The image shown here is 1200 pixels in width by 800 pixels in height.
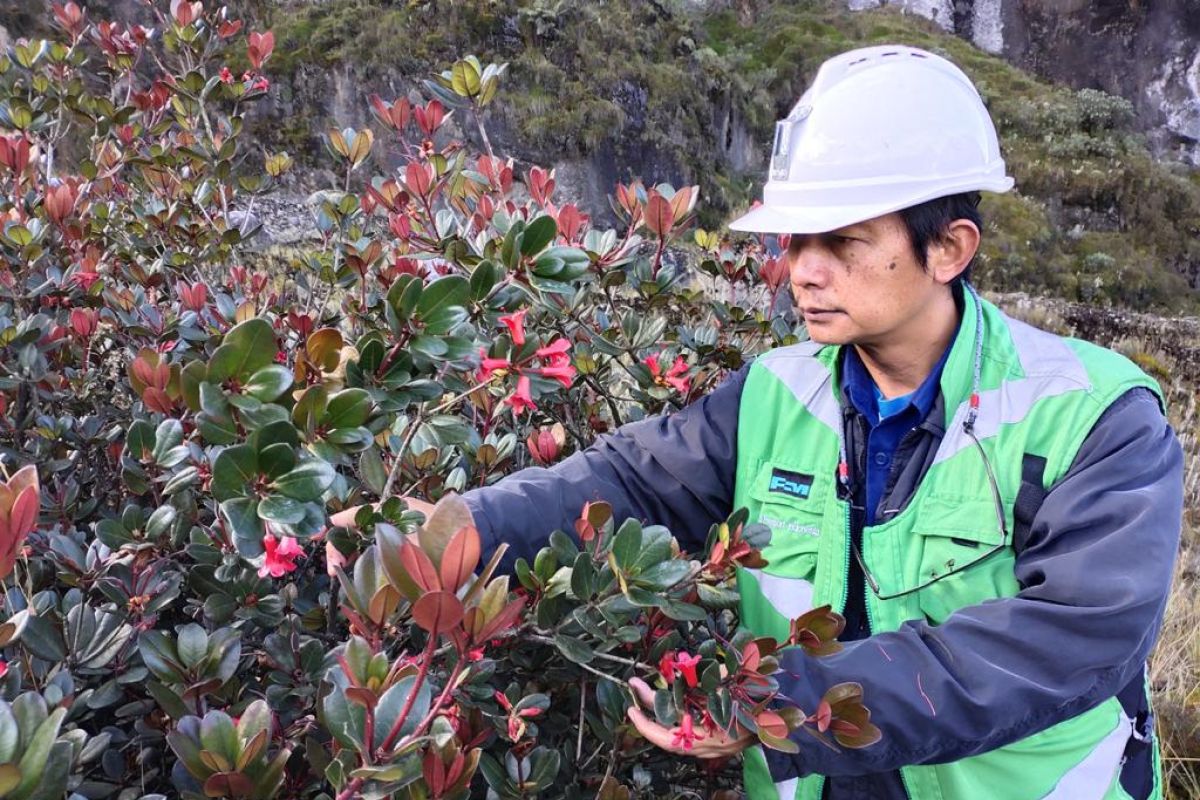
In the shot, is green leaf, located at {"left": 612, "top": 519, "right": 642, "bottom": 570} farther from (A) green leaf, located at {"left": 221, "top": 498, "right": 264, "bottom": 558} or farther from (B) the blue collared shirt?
(B) the blue collared shirt

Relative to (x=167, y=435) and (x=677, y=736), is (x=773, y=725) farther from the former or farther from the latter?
(x=167, y=435)

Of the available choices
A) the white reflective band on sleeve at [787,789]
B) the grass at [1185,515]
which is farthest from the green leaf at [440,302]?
the grass at [1185,515]

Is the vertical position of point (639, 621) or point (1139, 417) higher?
point (1139, 417)

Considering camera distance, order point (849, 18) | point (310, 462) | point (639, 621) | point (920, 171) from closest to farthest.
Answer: point (310, 462), point (639, 621), point (920, 171), point (849, 18)

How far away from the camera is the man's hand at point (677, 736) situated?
1.04 meters

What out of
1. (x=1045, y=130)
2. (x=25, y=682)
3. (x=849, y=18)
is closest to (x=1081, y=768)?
(x=25, y=682)

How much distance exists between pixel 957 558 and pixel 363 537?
85cm

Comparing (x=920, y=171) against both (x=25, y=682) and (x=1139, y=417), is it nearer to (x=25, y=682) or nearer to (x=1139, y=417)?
(x=1139, y=417)

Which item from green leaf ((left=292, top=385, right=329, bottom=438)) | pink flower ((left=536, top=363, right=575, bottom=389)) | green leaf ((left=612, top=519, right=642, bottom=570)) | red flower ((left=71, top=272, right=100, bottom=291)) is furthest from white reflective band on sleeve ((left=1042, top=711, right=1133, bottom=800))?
red flower ((left=71, top=272, right=100, bottom=291))

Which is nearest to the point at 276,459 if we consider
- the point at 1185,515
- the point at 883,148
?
the point at 883,148

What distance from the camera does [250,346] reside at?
0.84m

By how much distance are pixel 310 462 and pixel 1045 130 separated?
19.4 m

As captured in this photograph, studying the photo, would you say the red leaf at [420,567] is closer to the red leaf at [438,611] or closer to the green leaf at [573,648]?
the red leaf at [438,611]

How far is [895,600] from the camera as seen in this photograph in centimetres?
135
